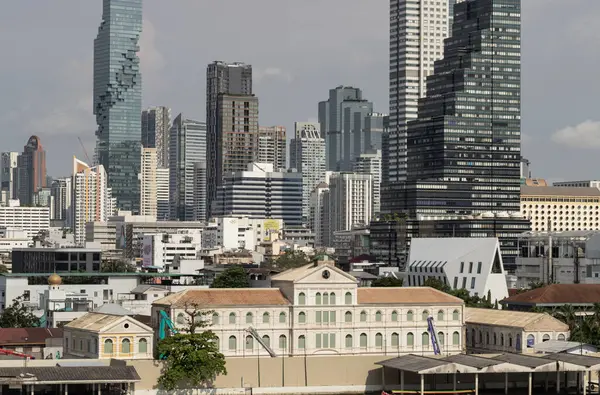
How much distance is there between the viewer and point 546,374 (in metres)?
137

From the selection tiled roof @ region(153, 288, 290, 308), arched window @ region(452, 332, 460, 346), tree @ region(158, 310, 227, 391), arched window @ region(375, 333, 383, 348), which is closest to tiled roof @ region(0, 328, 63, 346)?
tiled roof @ region(153, 288, 290, 308)

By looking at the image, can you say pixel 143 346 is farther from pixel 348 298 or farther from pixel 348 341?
pixel 348 298

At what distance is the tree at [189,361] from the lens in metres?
129

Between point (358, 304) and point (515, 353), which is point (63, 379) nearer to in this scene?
point (358, 304)

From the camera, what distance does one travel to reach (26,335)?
520 ft

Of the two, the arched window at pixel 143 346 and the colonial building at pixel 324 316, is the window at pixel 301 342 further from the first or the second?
the arched window at pixel 143 346

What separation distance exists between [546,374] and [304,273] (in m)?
27.9

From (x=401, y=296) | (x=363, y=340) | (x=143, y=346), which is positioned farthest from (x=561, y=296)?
(x=143, y=346)

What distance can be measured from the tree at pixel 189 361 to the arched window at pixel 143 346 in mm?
3445

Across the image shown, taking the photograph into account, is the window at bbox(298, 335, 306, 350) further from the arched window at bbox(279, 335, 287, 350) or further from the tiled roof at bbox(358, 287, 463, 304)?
the tiled roof at bbox(358, 287, 463, 304)

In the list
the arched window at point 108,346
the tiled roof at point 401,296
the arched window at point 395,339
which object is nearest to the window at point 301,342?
the tiled roof at point 401,296

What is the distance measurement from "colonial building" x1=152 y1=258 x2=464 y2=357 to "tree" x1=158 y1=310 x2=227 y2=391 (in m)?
8.67

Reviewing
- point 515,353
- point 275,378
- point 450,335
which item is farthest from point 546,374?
point 275,378

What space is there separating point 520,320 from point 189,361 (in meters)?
38.9
